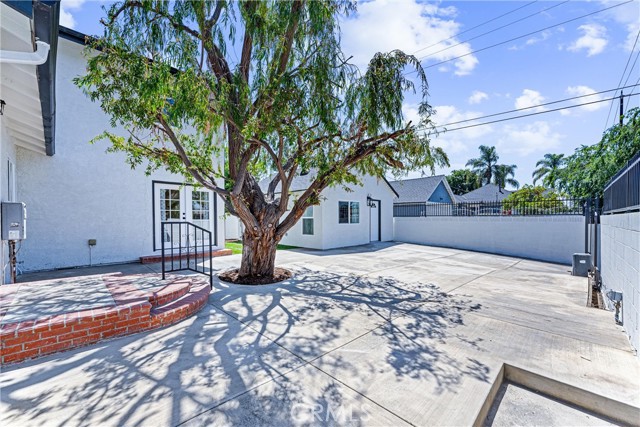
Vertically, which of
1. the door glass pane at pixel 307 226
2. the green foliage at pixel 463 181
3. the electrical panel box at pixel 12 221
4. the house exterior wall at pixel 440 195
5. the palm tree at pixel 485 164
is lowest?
the door glass pane at pixel 307 226

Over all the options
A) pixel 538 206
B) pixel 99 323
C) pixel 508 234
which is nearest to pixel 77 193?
pixel 99 323

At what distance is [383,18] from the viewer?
252 inches

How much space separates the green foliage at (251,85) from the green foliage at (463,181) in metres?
37.8

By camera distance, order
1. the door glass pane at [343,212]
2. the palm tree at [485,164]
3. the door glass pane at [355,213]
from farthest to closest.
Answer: the palm tree at [485,164] → the door glass pane at [355,213] → the door glass pane at [343,212]

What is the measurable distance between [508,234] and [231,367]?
12.5 m

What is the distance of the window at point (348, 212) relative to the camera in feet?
41.8

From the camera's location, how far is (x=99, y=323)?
10.5ft

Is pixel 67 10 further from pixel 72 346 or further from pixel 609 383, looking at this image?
pixel 609 383

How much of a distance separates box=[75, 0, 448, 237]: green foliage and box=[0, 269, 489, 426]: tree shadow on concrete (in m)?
2.81

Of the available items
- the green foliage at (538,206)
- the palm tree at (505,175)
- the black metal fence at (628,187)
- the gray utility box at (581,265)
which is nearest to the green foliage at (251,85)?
the black metal fence at (628,187)

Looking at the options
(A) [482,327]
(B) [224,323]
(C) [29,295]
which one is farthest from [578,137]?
(C) [29,295]

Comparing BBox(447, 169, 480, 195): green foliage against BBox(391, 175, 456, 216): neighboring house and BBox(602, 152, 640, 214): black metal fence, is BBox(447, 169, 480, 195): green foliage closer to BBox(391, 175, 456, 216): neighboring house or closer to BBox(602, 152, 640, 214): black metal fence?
BBox(391, 175, 456, 216): neighboring house

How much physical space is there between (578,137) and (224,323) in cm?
1564

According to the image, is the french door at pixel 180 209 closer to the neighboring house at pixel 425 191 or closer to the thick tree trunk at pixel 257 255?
the thick tree trunk at pixel 257 255
